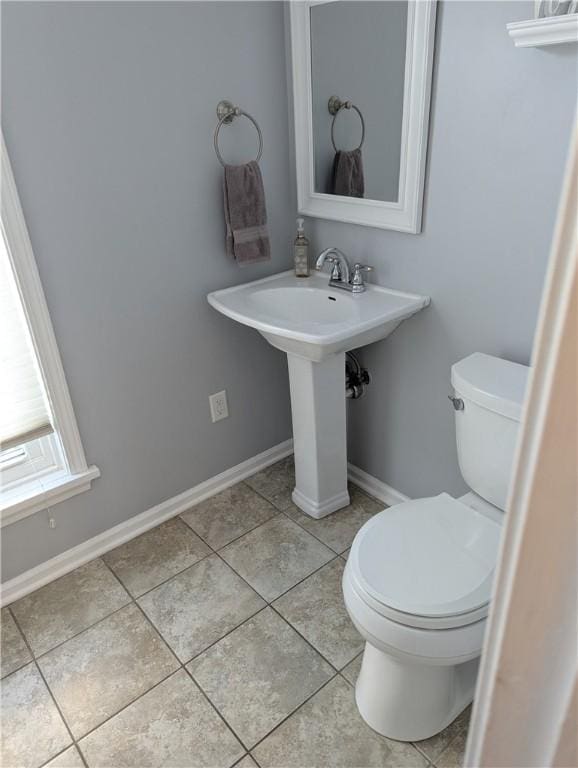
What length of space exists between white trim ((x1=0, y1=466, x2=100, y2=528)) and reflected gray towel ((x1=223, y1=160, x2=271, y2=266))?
0.92 metres

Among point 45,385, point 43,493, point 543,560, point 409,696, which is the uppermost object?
point 543,560

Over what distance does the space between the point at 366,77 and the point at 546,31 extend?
653 millimetres

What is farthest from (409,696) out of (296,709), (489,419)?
(489,419)

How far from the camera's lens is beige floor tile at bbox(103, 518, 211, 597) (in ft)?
6.27

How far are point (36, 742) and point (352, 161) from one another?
193 cm

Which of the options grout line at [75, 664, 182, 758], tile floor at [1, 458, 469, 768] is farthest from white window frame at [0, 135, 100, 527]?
grout line at [75, 664, 182, 758]

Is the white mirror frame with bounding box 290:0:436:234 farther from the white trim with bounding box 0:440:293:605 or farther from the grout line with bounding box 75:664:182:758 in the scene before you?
the grout line with bounding box 75:664:182:758

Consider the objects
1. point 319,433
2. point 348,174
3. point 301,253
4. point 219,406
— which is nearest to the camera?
point 348,174

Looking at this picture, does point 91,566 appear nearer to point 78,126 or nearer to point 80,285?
point 80,285

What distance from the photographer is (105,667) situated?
1.62 metres

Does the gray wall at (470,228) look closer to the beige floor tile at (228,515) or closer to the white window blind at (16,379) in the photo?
the beige floor tile at (228,515)

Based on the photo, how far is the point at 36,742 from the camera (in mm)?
1442

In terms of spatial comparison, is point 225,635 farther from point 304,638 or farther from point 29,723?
point 29,723

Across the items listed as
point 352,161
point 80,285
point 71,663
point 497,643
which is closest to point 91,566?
point 71,663
